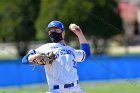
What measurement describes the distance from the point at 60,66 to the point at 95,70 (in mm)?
15742

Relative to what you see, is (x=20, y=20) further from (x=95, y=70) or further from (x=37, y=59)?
(x=37, y=59)

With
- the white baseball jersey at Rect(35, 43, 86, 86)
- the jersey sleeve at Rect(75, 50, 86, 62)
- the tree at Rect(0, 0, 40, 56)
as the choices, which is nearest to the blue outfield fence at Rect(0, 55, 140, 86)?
the jersey sleeve at Rect(75, 50, 86, 62)

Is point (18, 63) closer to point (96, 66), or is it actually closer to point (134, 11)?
point (96, 66)

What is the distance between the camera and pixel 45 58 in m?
6.76

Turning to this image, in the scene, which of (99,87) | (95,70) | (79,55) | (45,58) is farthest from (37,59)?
(95,70)

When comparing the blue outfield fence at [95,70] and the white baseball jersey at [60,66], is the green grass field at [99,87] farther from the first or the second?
the white baseball jersey at [60,66]

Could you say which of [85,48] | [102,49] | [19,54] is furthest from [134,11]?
[85,48]

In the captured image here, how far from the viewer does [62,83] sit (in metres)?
6.95

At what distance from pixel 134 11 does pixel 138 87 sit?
57.0 meters

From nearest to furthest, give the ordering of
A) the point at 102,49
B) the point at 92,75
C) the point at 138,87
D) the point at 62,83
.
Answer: the point at 62,83, the point at 138,87, the point at 92,75, the point at 102,49

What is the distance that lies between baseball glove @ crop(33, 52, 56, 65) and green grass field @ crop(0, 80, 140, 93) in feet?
33.9

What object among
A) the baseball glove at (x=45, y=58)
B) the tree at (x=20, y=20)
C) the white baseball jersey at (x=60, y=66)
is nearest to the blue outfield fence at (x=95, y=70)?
the white baseball jersey at (x=60, y=66)

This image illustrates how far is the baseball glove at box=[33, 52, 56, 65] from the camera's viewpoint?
6.75m

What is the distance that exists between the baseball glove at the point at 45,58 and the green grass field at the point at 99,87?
10.3m
